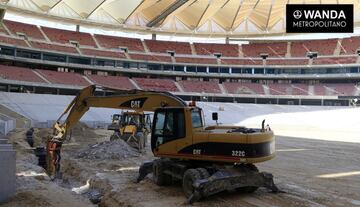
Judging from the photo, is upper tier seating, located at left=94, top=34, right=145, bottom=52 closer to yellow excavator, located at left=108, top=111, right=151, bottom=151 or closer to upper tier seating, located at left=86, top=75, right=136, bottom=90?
upper tier seating, located at left=86, top=75, right=136, bottom=90

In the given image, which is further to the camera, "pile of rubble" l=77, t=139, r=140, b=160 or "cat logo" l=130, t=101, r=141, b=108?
"pile of rubble" l=77, t=139, r=140, b=160

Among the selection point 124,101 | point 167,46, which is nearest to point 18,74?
point 167,46

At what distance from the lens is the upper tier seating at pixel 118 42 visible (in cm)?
6801

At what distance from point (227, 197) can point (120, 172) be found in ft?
17.6

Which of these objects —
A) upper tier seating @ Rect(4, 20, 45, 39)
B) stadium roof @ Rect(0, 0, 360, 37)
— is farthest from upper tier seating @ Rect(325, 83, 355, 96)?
upper tier seating @ Rect(4, 20, 45, 39)

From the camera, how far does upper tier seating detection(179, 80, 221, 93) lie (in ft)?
212

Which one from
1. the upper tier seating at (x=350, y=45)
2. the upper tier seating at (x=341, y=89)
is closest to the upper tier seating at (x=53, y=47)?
the upper tier seating at (x=341, y=89)

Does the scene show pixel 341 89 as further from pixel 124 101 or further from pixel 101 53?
pixel 124 101

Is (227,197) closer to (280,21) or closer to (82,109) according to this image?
(82,109)

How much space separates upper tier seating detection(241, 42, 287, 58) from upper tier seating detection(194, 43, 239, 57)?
6.10 ft

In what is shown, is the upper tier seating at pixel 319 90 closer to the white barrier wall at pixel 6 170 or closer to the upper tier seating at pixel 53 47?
the upper tier seating at pixel 53 47

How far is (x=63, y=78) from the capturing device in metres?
57.1

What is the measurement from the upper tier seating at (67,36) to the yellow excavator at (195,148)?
A: 55.0 m

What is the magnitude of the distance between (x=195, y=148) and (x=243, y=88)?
189 ft
